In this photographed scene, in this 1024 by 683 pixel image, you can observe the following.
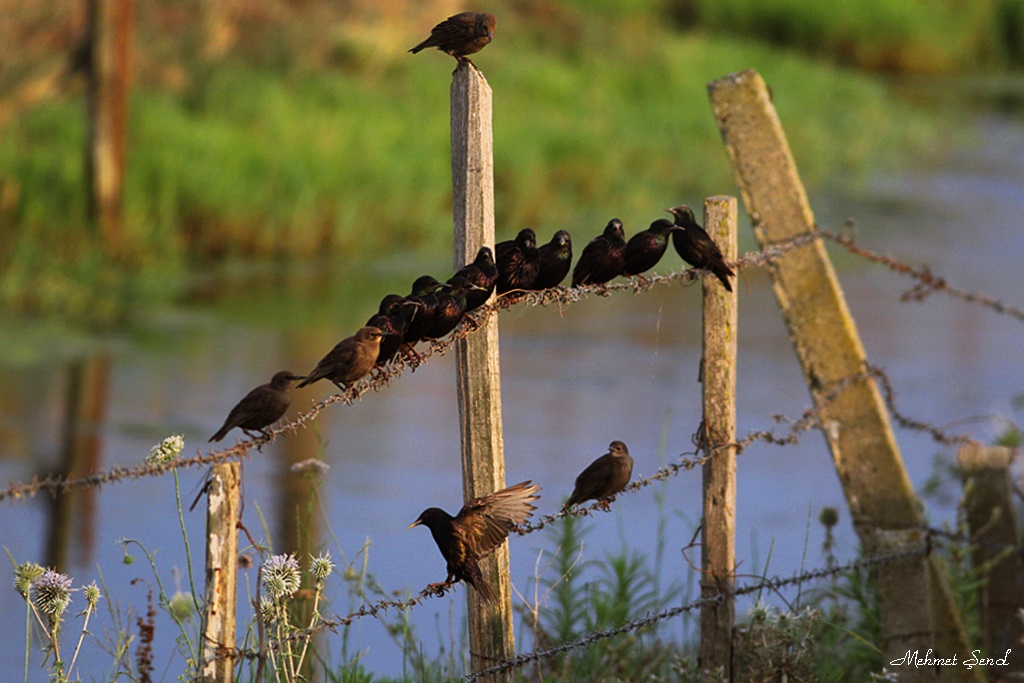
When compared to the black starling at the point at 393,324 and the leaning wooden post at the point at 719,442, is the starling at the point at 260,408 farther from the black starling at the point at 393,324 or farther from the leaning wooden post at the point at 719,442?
the leaning wooden post at the point at 719,442

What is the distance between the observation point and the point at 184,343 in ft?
29.1

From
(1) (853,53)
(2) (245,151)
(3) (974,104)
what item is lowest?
(2) (245,151)

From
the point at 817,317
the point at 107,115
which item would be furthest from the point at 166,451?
the point at 107,115

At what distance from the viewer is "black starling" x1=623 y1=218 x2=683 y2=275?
3.30 metres

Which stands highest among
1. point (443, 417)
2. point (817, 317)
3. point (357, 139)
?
point (357, 139)

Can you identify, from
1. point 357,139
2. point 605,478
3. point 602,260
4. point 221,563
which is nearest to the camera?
point 221,563

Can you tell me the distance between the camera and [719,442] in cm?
337

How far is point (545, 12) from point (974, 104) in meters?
7.00

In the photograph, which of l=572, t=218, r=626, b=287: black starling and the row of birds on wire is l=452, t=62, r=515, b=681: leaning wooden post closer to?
A: the row of birds on wire

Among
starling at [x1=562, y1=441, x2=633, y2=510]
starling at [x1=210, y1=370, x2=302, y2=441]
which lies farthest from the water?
starling at [x1=210, y1=370, x2=302, y2=441]

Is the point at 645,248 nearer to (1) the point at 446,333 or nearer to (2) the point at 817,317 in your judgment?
(1) the point at 446,333

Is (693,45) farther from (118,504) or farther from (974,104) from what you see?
(118,504)

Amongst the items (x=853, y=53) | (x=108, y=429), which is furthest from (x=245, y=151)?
(x=853, y=53)

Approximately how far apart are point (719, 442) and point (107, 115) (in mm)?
7217
